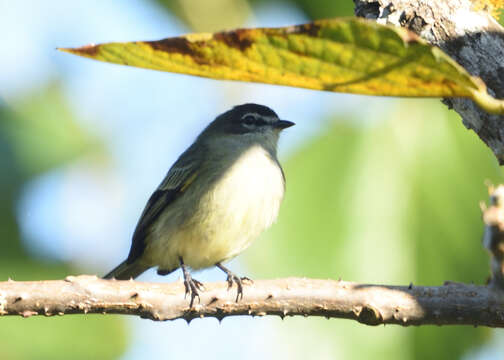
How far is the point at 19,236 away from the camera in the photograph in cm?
443

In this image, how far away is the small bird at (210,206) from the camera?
5.29m

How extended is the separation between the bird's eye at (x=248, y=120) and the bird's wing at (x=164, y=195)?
0.67 metres

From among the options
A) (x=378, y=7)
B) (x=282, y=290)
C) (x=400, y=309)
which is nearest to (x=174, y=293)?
(x=282, y=290)

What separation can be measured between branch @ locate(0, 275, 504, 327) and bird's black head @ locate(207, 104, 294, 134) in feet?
10.9

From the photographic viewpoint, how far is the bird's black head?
20.7 ft

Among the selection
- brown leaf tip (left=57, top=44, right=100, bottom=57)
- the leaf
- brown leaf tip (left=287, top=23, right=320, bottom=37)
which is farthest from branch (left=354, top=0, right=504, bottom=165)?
brown leaf tip (left=57, top=44, right=100, bottom=57)

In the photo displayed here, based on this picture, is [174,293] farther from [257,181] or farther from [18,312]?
[257,181]

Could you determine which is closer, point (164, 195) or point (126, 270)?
point (164, 195)

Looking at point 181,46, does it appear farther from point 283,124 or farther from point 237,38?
point 283,124

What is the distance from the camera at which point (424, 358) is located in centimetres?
357

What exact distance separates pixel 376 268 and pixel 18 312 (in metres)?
1.92

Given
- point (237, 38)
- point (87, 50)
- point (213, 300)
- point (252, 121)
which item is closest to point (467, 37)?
point (237, 38)

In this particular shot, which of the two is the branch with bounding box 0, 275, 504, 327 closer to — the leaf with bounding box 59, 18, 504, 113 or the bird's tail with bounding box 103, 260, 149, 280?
the leaf with bounding box 59, 18, 504, 113

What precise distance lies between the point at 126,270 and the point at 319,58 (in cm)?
443
